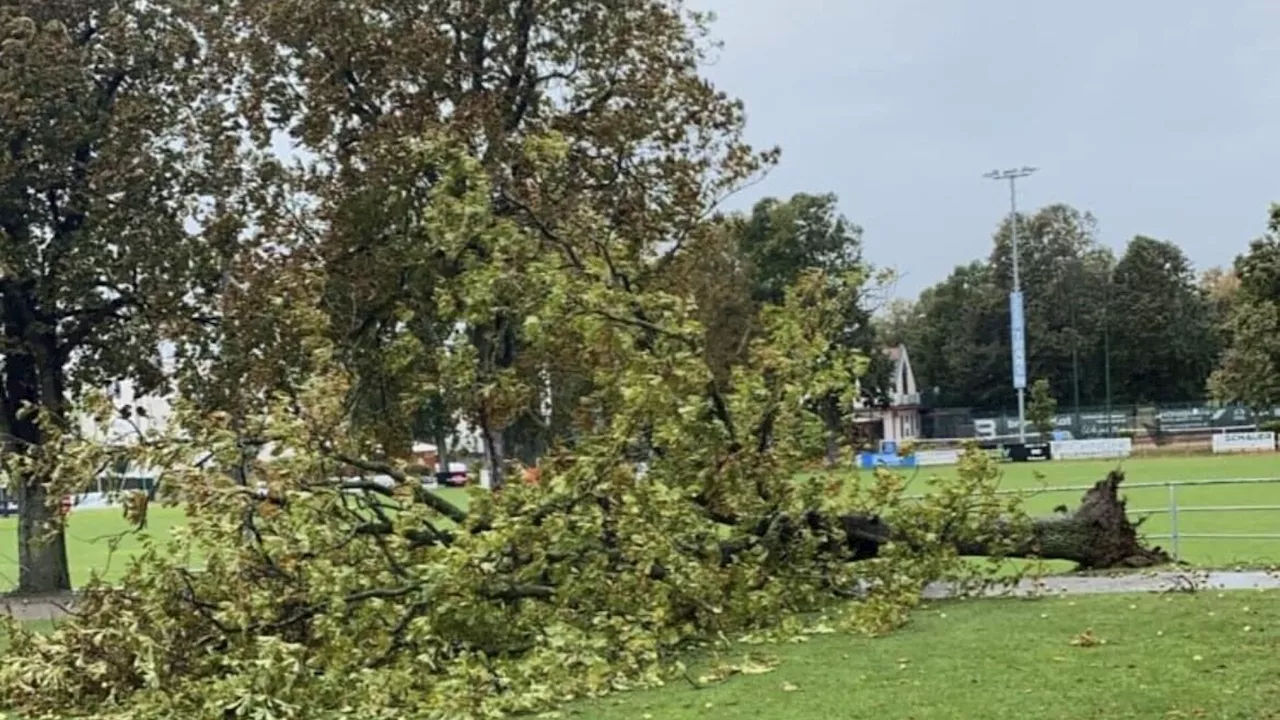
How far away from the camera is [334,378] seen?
361 inches

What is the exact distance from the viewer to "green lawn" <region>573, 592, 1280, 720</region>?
6223mm

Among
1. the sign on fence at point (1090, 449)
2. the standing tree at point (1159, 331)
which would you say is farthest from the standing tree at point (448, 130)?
the standing tree at point (1159, 331)

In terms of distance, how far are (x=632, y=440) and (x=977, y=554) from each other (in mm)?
3352

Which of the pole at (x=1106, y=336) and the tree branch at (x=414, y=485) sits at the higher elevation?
the pole at (x=1106, y=336)

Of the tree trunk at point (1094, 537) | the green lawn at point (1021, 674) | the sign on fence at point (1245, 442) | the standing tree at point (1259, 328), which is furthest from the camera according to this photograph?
the sign on fence at point (1245, 442)

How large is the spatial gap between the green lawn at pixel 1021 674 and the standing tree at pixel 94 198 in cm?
1026

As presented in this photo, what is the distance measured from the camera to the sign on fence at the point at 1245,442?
1788 inches

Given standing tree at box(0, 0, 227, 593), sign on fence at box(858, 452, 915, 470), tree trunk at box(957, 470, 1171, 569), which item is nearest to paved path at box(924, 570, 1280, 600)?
tree trunk at box(957, 470, 1171, 569)

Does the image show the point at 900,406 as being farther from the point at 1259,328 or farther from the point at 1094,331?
the point at 1259,328

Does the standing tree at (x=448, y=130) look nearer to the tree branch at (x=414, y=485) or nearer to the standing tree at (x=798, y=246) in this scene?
the tree branch at (x=414, y=485)

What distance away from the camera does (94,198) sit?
15953 millimetres

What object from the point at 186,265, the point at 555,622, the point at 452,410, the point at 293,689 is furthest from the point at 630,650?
the point at 186,265

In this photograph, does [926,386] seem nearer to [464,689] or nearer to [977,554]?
[977,554]

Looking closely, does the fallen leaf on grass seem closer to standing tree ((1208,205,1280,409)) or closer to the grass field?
the grass field
